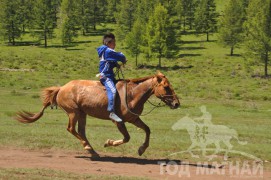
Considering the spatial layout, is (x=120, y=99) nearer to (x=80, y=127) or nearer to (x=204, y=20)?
(x=80, y=127)

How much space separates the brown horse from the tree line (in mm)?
48789

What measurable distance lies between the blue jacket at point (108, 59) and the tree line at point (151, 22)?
4897 centimetres

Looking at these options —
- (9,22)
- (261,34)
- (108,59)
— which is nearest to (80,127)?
(108,59)

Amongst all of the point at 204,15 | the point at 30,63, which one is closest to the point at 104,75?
the point at 30,63

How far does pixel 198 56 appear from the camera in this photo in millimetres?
73750

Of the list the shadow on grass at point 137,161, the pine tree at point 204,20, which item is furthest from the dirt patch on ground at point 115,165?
the pine tree at point 204,20

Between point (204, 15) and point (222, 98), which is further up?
point (204, 15)

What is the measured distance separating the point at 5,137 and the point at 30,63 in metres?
52.2

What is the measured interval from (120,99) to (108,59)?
3.75 feet

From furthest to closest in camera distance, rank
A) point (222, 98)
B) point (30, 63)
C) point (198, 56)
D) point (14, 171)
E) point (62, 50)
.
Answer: point (62, 50) → point (198, 56) → point (30, 63) → point (222, 98) → point (14, 171)

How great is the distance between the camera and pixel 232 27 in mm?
76625

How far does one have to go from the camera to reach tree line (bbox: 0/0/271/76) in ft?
193

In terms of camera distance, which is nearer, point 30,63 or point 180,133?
point 180,133

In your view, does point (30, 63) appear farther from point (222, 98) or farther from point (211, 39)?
point (211, 39)
